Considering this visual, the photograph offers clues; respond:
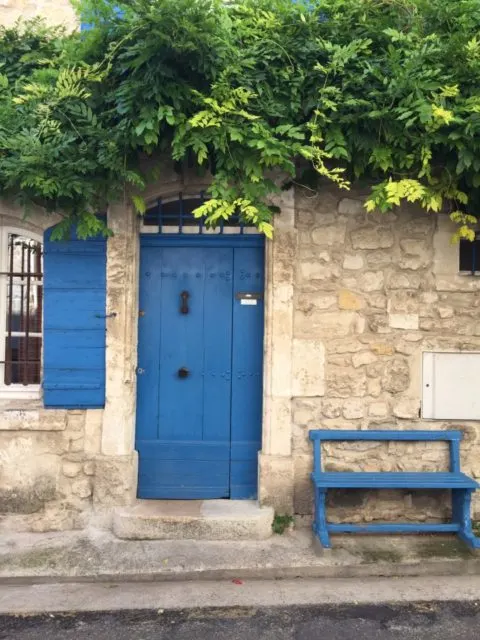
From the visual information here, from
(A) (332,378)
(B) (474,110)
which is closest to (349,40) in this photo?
(B) (474,110)

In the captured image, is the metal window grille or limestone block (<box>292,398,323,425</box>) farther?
the metal window grille

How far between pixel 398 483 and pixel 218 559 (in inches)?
54.0

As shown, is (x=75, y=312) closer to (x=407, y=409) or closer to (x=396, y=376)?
(x=396, y=376)

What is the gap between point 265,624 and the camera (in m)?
2.92

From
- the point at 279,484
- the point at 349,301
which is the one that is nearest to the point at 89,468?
the point at 279,484

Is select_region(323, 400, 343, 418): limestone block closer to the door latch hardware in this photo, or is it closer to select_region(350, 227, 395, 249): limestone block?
select_region(350, 227, 395, 249): limestone block

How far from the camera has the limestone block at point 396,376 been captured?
401cm

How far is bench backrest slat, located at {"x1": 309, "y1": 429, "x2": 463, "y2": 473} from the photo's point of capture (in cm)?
392

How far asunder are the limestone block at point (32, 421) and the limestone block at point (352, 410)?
217cm

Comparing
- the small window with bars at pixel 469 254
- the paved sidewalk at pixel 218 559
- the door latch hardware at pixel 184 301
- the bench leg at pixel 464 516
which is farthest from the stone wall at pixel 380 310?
the door latch hardware at pixel 184 301

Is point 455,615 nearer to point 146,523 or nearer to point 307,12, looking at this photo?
point 146,523

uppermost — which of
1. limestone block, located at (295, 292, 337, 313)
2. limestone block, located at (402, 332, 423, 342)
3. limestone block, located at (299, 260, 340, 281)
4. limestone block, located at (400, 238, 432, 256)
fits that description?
limestone block, located at (400, 238, 432, 256)

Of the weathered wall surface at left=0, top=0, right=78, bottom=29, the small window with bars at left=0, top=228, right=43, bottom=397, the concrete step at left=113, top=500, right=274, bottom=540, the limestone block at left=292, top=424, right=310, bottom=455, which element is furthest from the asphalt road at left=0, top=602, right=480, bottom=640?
the weathered wall surface at left=0, top=0, right=78, bottom=29

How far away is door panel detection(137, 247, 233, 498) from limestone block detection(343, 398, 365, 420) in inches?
36.8
